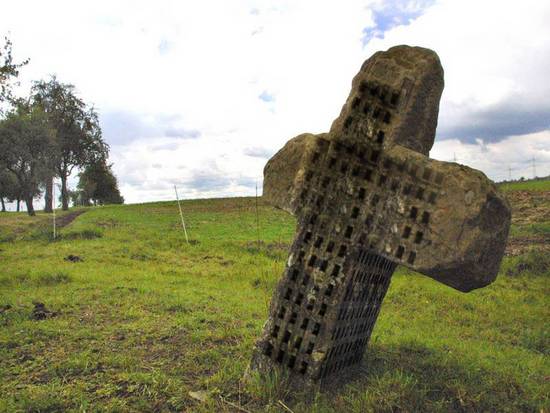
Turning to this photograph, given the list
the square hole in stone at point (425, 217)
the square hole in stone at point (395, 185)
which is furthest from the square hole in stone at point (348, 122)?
the square hole in stone at point (425, 217)

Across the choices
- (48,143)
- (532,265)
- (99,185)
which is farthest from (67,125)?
(532,265)

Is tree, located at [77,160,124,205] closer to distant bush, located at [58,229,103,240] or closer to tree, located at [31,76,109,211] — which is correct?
tree, located at [31,76,109,211]

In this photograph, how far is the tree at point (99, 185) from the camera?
58.2 meters

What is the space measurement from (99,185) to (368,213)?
71.3m

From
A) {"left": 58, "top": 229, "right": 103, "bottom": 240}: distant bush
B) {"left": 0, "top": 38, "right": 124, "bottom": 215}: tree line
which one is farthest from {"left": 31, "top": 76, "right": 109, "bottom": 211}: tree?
{"left": 58, "top": 229, "right": 103, "bottom": 240}: distant bush

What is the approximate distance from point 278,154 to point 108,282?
9.43m

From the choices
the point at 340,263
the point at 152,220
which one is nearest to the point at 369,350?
the point at 340,263

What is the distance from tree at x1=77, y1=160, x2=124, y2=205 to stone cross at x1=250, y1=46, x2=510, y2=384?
172ft

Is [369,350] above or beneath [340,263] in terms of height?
beneath

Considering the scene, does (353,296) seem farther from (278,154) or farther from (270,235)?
(270,235)

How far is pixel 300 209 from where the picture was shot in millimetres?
5641

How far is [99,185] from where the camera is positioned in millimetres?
71250

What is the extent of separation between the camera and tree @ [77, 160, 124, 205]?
5819cm

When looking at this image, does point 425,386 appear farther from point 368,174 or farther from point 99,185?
point 99,185
